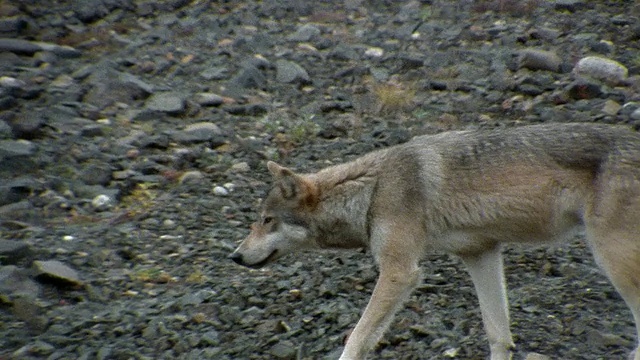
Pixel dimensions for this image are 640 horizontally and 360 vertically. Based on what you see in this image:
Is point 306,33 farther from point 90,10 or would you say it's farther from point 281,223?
point 281,223

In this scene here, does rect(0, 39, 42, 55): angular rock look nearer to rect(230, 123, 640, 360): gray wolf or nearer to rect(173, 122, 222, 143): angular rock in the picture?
rect(173, 122, 222, 143): angular rock

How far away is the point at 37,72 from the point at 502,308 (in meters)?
8.09

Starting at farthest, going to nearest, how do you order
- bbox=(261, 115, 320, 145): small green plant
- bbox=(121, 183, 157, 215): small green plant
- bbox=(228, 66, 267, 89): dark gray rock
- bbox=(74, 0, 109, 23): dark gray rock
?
bbox=(74, 0, 109, 23): dark gray rock
bbox=(228, 66, 267, 89): dark gray rock
bbox=(261, 115, 320, 145): small green plant
bbox=(121, 183, 157, 215): small green plant

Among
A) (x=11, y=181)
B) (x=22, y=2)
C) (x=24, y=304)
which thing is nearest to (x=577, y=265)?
(x=24, y=304)

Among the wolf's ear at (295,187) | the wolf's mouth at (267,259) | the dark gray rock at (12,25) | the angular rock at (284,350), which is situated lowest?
the angular rock at (284,350)

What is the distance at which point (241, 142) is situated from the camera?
11.3m

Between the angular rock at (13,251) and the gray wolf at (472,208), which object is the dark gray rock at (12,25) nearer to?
the angular rock at (13,251)

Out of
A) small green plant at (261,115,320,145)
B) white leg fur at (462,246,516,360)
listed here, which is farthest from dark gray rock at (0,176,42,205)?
white leg fur at (462,246,516,360)

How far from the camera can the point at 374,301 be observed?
6621 millimetres

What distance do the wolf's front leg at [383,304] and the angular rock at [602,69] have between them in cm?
697

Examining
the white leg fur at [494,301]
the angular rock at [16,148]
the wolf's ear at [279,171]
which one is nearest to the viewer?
the white leg fur at [494,301]

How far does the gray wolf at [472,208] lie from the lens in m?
6.18

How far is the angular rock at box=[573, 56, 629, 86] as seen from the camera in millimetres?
12453

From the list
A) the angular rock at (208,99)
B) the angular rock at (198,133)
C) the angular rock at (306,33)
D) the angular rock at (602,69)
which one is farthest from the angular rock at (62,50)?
the angular rock at (602,69)
